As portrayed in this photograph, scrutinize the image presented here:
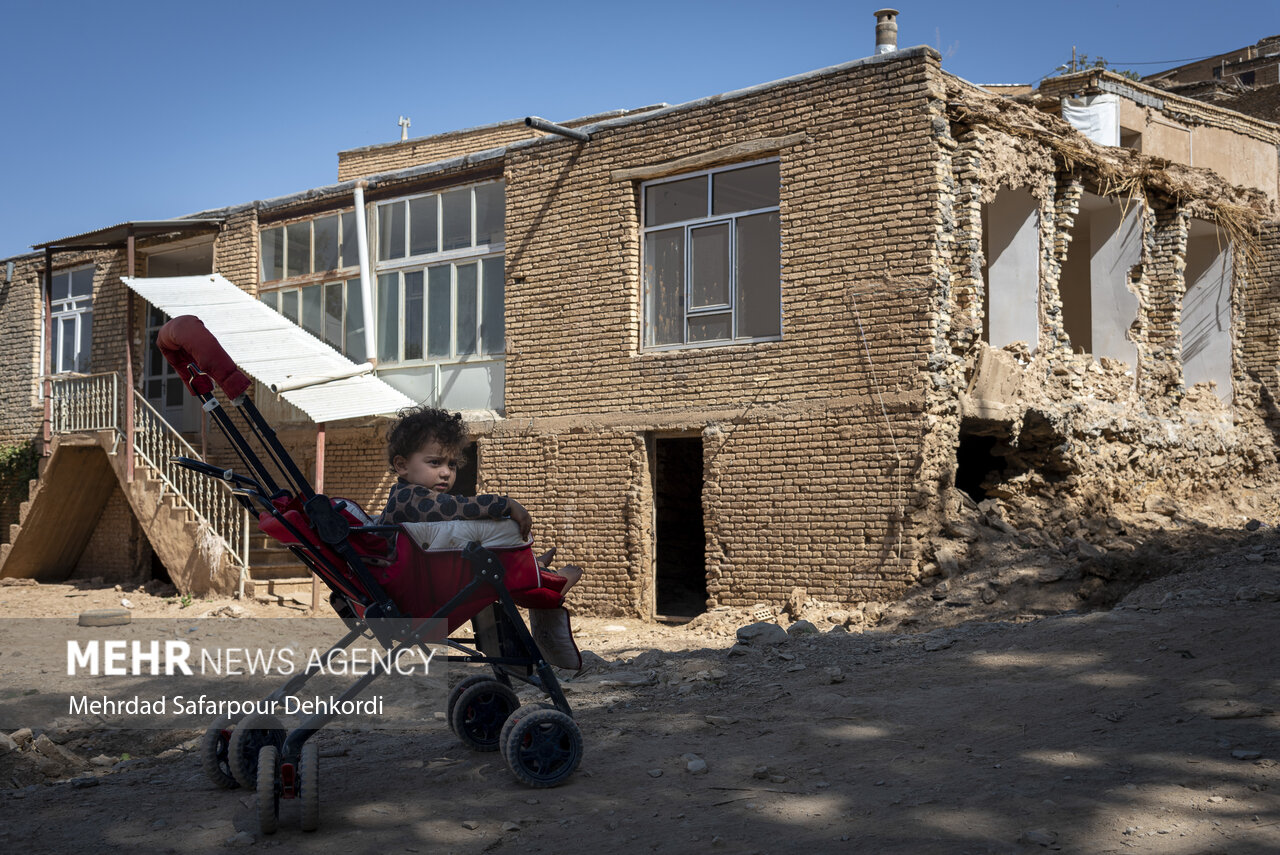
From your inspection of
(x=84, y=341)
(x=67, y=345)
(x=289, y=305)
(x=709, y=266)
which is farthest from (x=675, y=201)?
(x=67, y=345)

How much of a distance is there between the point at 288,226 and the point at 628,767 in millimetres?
13226

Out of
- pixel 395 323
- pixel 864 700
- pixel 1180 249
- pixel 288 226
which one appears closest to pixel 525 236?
pixel 395 323

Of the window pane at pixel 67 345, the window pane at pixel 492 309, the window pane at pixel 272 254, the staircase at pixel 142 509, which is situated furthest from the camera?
the window pane at pixel 67 345

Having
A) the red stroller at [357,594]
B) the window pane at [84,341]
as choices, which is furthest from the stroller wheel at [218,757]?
the window pane at [84,341]

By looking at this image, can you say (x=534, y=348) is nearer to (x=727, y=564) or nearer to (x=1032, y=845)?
(x=727, y=564)

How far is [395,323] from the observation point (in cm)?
1473

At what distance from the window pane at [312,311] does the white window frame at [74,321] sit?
16.4ft

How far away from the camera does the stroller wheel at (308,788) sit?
11.7 ft

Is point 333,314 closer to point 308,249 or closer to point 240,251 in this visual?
point 308,249

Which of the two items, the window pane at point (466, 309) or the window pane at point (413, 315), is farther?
the window pane at point (413, 315)

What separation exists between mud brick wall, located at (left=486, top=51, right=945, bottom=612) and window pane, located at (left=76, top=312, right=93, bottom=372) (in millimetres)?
9160

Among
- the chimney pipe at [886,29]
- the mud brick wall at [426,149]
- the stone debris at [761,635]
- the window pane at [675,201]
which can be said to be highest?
the mud brick wall at [426,149]

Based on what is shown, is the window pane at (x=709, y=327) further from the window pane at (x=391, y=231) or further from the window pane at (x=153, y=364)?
the window pane at (x=153, y=364)

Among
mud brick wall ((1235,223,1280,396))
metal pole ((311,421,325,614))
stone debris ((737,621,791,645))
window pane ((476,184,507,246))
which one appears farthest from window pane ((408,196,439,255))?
mud brick wall ((1235,223,1280,396))
